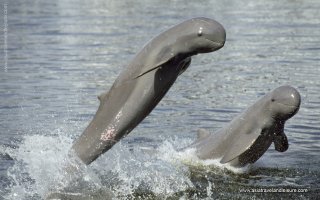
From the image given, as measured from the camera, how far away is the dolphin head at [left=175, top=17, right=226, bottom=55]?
35.5 ft

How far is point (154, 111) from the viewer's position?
17.1 meters

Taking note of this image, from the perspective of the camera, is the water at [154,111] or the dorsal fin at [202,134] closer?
the water at [154,111]

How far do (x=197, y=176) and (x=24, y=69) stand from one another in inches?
436

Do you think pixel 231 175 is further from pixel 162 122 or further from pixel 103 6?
pixel 103 6

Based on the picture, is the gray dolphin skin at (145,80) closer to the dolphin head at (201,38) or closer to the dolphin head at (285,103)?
the dolphin head at (201,38)

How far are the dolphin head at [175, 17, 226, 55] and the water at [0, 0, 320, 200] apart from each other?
6.83 feet

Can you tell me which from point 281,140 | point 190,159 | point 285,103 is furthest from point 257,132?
point 190,159

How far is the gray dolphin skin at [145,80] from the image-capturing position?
10828 millimetres

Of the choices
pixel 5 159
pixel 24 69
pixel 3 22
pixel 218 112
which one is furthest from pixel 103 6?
pixel 5 159

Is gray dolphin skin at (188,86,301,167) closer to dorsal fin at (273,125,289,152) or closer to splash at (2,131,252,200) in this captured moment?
dorsal fin at (273,125,289,152)

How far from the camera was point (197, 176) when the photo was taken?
12.5m

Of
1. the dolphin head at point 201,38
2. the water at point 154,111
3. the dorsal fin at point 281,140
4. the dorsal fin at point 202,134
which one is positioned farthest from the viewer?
the dorsal fin at point 202,134

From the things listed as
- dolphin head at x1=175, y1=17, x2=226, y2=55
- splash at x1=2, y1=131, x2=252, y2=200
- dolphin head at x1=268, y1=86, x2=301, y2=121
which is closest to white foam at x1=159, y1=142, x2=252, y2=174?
splash at x1=2, y1=131, x2=252, y2=200

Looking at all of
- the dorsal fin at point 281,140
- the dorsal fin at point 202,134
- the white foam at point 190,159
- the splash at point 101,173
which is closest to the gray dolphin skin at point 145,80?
the splash at point 101,173
